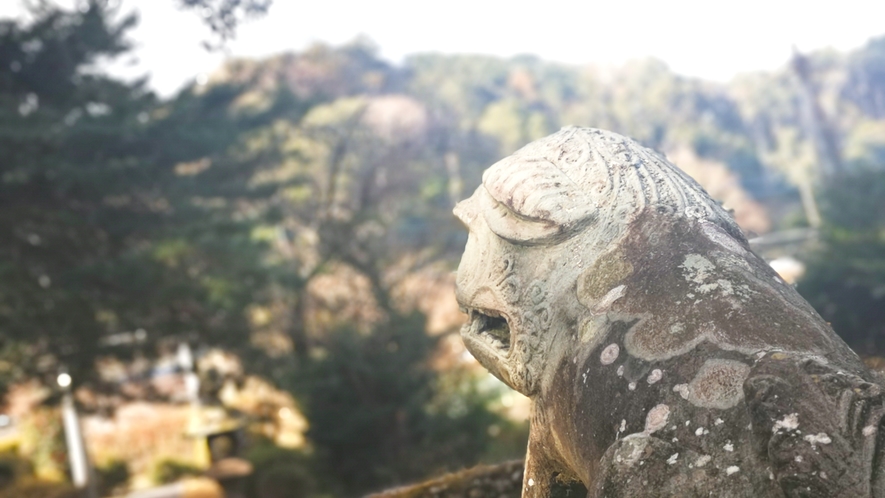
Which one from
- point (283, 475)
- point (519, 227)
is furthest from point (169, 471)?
point (519, 227)

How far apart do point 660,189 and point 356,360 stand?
6.57 m

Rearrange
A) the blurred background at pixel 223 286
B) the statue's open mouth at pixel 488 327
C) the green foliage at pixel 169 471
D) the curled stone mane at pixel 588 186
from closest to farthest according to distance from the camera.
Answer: the curled stone mane at pixel 588 186 → the statue's open mouth at pixel 488 327 → the blurred background at pixel 223 286 → the green foliage at pixel 169 471

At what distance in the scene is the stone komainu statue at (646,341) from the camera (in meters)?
1.21

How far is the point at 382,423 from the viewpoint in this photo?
782 cm

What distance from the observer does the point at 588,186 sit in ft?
5.90

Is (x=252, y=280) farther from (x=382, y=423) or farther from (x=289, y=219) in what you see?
(x=289, y=219)

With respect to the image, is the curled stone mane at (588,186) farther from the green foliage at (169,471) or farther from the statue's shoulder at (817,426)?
the green foliage at (169,471)

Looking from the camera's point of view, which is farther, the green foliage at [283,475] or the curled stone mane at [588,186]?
the green foliage at [283,475]

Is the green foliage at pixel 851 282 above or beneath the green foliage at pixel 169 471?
above

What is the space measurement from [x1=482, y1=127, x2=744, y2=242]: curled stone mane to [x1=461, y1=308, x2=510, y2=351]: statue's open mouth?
253mm

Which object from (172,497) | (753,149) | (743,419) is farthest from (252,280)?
(753,149)

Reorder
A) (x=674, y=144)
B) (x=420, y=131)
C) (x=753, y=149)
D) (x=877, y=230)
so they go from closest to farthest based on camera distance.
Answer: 1. (x=877, y=230)
2. (x=420, y=131)
3. (x=674, y=144)
4. (x=753, y=149)

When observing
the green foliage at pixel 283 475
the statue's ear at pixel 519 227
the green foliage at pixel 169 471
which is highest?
the statue's ear at pixel 519 227

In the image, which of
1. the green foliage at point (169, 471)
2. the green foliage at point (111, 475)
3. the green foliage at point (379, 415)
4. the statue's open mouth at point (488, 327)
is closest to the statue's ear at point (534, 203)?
the statue's open mouth at point (488, 327)
